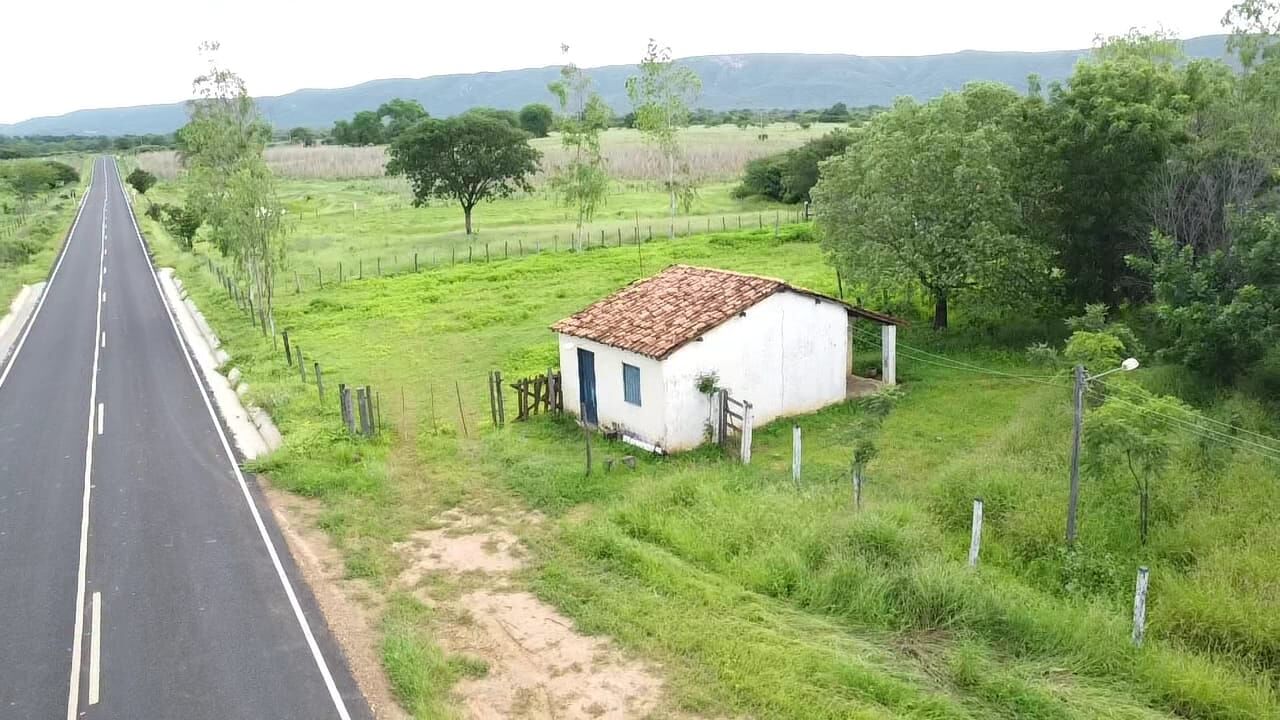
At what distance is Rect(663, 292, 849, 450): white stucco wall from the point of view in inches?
790

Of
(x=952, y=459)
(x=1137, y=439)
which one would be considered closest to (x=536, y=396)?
(x=952, y=459)

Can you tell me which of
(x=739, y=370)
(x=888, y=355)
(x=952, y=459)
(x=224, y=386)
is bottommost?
(x=224, y=386)

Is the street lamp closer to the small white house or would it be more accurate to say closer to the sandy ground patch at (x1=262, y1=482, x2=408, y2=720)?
the small white house

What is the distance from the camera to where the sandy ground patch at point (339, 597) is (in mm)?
11633

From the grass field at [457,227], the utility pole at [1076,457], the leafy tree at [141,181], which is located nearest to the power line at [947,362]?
the utility pole at [1076,457]

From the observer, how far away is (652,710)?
35.7 feet

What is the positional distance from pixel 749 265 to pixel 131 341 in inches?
968

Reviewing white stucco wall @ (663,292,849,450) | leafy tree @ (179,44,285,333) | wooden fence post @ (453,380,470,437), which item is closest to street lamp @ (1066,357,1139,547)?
white stucco wall @ (663,292,849,450)

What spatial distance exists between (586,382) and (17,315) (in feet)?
98.6

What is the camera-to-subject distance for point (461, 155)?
5641cm

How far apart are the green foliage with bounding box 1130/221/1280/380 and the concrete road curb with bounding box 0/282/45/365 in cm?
3358

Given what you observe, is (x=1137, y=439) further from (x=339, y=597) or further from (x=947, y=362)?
(x=947, y=362)

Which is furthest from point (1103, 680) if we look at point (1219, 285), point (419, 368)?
point (419, 368)

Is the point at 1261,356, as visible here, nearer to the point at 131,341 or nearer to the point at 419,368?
the point at 419,368
